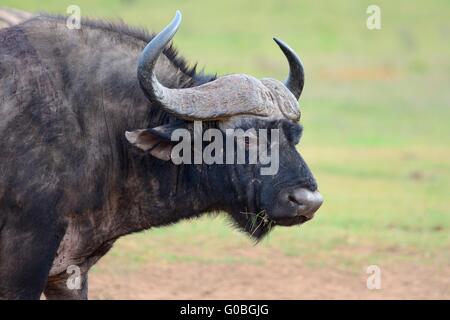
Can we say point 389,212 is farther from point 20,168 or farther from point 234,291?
point 20,168

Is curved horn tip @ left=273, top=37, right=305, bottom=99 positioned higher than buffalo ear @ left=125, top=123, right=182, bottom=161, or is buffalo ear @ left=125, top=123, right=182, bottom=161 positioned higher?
curved horn tip @ left=273, top=37, right=305, bottom=99

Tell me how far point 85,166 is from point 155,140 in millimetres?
519

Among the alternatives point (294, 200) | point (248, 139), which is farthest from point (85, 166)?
point (294, 200)

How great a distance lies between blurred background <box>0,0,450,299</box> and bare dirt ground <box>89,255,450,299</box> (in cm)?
2

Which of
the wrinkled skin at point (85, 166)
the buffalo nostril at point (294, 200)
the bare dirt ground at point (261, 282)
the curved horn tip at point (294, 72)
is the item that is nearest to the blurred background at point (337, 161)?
the bare dirt ground at point (261, 282)

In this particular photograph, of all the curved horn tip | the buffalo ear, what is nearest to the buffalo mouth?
the buffalo ear

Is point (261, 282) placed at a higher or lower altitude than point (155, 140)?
lower

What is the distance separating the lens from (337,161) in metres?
19.3

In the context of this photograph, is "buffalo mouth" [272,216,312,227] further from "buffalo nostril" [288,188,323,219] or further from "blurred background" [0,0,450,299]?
"blurred background" [0,0,450,299]

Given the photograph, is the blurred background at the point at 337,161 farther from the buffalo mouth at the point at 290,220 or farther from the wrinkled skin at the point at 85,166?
the buffalo mouth at the point at 290,220

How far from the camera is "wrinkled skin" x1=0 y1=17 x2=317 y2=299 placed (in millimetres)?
6359

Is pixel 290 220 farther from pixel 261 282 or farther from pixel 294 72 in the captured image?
pixel 261 282

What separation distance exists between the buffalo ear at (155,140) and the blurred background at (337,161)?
4.14ft
